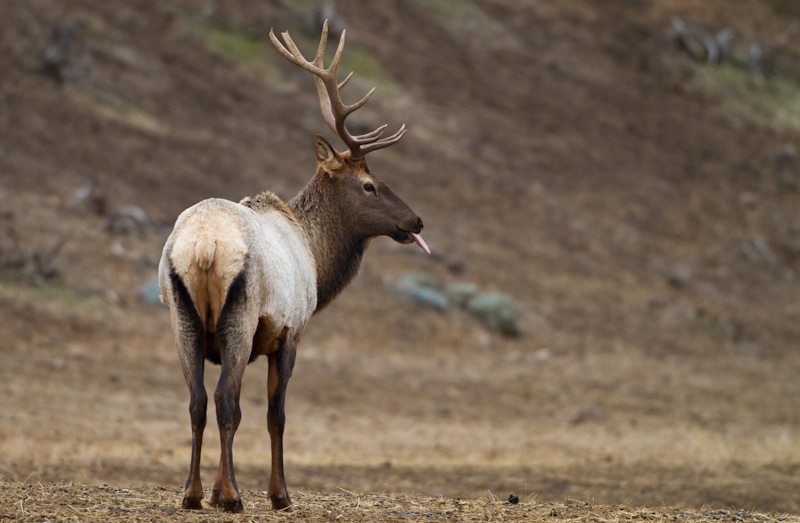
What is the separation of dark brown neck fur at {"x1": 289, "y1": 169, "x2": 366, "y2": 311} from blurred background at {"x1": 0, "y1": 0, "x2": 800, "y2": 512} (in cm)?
393

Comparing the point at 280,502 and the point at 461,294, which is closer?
the point at 280,502

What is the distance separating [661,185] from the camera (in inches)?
1344

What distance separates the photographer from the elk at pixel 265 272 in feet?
20.9

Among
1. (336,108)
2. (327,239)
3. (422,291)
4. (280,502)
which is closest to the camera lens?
(280,502)

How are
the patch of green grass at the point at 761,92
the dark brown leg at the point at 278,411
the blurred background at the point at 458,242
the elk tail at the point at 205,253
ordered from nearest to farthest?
the elk tail at the point at 205,253 < the dark brown leg at the point at 278,411 < the blurred background at the point at 458,242 < the patch of green grass at the point at 761,92

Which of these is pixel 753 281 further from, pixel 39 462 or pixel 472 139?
pixel 39 462

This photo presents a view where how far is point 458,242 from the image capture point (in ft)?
90.2

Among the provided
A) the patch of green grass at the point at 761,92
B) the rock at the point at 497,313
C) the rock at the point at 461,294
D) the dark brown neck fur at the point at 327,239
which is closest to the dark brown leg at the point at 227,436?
the dark brown neck fur at the point at 327,239

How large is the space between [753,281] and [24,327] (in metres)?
22.0

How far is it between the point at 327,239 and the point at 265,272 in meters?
1.69

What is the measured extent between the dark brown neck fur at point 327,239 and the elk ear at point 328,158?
0.08 meters

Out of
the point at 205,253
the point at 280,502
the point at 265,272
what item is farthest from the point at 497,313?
the point at 205,253

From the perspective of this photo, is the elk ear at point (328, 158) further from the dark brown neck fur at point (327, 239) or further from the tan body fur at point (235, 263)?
the tan body fur at point (235, 263)

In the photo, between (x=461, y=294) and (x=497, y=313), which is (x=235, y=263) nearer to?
(x=497, y=313)
